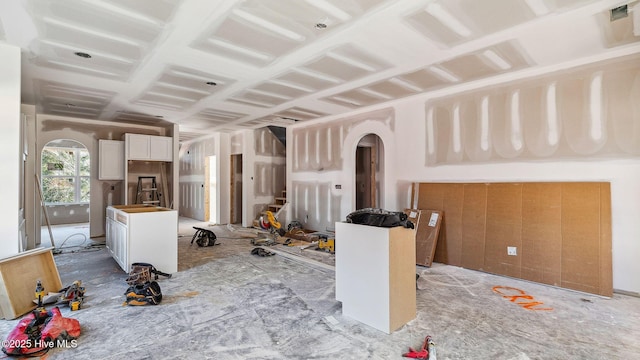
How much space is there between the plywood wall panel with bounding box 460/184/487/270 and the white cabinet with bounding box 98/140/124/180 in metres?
7.37

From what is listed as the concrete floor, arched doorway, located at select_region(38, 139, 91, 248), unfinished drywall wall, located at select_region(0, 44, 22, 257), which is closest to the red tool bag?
the concrete floor

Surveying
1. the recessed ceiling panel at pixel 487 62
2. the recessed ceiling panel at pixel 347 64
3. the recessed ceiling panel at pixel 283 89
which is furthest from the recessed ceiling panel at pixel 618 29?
the recessed ceiling panel at pixel 283 89

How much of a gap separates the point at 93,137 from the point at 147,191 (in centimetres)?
169

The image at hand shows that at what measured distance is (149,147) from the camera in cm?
711

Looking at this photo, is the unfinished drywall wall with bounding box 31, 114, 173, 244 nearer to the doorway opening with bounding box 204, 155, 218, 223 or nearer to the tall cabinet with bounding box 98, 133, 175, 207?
the tall cabinet with bounding box 98, 133, 175, 207

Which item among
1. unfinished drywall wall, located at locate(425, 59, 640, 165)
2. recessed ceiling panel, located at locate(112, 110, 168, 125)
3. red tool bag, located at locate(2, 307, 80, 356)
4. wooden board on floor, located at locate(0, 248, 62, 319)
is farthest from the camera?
recessed ceiling panel, located at locate(112, 110, 168, 125)

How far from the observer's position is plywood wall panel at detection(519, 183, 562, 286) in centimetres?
375

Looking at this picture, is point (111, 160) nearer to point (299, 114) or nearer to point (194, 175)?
point (194, 175)

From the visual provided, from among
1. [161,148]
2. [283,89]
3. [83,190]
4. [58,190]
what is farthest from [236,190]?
[58,190]

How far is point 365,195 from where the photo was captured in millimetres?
8398

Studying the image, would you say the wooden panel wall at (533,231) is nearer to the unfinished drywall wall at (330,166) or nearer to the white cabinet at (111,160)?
the unfinished drywall wall at (330,166)

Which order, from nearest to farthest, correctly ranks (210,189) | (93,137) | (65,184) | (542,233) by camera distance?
(542,233)
(93,137)
(65,184)
(210,189)

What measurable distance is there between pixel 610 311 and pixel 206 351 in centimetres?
386

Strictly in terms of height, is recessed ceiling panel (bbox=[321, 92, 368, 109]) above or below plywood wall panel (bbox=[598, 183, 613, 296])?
above
